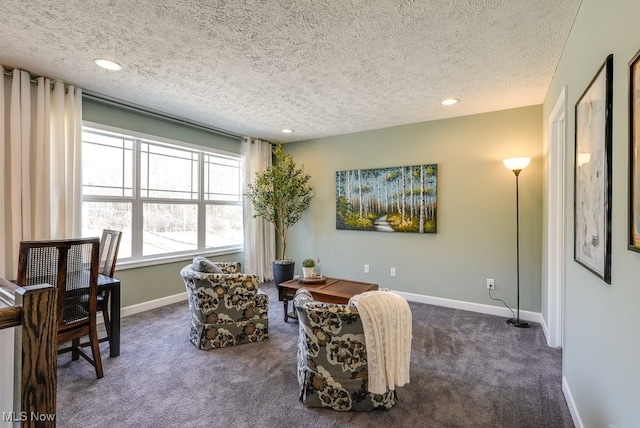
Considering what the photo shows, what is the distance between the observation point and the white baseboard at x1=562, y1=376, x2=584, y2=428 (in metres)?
1.73

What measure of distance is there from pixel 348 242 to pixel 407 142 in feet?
5.67

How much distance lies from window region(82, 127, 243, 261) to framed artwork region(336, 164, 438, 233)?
1.85m

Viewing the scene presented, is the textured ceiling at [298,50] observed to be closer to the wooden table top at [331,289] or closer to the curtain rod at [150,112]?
the curtain rod at [150,112]

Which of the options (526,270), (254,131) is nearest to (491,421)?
(526,270)

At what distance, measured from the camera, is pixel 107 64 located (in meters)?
2.55

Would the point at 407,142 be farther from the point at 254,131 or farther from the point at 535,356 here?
the point at 535,356

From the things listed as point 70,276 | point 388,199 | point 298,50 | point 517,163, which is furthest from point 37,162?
point 517,163

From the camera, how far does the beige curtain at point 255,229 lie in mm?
5016

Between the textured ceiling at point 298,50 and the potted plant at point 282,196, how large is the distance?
142cm

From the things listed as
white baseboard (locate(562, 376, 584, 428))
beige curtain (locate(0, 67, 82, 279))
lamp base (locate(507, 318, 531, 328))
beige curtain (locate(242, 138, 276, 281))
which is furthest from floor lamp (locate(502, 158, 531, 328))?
beige curtain (locate(0, 67, 82, 279))

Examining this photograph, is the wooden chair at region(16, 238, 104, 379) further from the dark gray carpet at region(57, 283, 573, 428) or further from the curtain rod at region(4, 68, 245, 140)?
the curtain rod at region(4, 68, 245, 140)

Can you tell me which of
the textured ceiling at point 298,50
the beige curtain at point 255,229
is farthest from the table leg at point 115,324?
the beige curtain at point 255,229

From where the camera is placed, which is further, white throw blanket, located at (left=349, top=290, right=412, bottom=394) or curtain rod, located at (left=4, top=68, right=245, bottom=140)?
curtain rod, located at (left=4, top=68, right=245, bottom=140)

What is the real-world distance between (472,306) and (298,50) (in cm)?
351
